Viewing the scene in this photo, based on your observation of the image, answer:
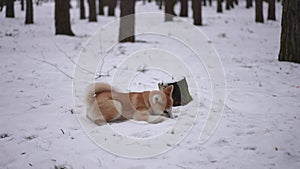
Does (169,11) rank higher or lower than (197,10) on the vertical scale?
higher

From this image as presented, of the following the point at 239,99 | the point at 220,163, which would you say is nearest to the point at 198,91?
the point at 239,99

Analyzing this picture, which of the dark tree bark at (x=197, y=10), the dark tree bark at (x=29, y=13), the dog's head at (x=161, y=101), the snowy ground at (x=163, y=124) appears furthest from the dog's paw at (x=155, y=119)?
the dark tree bark at (x=29, y=13)

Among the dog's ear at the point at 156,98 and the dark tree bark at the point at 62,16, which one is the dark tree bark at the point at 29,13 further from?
the dog's ear at the point at 156,98

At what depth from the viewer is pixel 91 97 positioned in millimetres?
4441

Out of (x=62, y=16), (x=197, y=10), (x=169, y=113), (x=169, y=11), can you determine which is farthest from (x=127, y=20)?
(x=169, y=11)

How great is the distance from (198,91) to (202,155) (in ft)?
8.61

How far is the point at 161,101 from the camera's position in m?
4.40

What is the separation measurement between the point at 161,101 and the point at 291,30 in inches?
219

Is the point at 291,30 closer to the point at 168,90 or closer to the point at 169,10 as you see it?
the point at 168,90

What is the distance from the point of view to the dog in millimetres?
4309

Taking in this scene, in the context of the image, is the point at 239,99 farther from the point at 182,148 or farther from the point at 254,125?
the point at 182,148

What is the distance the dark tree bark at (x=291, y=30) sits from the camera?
26.3 feet

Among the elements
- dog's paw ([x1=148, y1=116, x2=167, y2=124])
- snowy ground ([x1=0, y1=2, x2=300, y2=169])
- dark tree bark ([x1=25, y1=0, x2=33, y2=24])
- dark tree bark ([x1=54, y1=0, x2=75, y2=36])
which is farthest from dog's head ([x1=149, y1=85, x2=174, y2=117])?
dark tree bark ([x1=25, y1=0, x2=33, y2=24])

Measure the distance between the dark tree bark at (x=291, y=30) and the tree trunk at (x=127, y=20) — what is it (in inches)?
229
